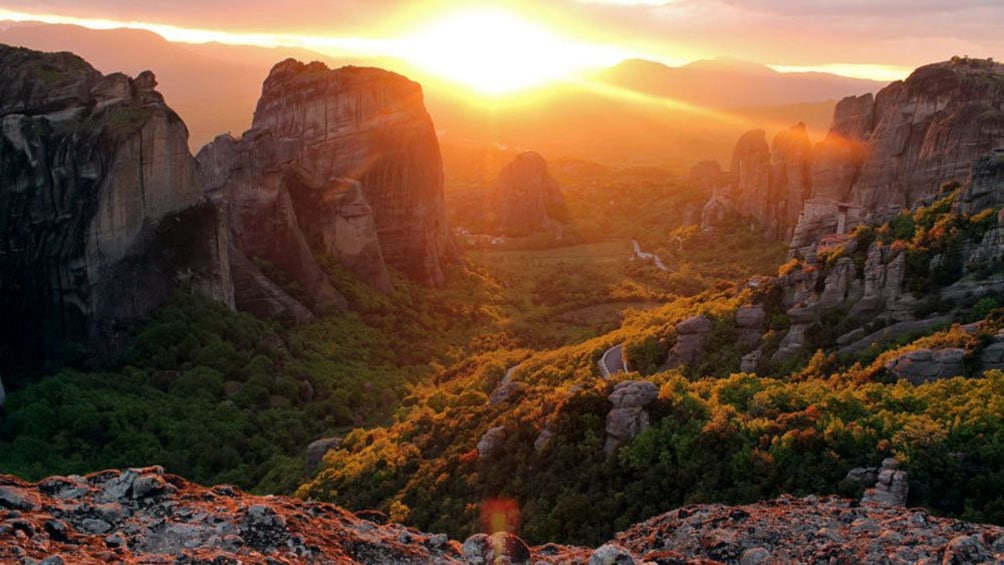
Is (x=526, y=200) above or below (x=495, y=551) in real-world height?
below

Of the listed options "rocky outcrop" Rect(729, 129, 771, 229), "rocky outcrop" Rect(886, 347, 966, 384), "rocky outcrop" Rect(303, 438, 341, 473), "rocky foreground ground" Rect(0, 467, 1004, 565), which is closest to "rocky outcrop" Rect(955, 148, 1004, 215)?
"rocky outcrop" Rect(886, 347, 966, 384)

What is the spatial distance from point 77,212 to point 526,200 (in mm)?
68838

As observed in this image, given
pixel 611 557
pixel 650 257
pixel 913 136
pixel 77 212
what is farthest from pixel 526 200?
pixel 611 557

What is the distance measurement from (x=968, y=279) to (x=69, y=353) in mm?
39306

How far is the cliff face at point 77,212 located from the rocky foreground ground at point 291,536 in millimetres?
33269

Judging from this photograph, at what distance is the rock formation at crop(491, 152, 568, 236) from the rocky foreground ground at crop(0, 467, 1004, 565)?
89930mm

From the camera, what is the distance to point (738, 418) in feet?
76.7

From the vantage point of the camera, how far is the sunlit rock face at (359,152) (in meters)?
61.0

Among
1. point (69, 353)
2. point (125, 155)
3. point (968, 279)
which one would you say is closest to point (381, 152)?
point (125, 155)

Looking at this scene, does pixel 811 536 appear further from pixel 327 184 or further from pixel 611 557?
pixel 327 184

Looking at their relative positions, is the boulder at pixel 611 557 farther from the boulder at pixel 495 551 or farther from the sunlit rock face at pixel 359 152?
the sunlit rock face at pixel 359 152

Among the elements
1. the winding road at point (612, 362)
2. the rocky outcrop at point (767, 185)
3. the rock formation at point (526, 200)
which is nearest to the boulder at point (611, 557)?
the winding road at point (612, 362)

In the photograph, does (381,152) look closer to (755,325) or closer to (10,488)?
(755,325)

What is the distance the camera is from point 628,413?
2411cm
